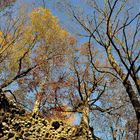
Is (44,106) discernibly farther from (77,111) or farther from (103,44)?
(103,44)

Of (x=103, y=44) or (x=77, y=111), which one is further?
(x=77, y=111)

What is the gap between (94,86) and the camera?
630 inches

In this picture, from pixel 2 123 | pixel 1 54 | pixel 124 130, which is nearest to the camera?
pixel 2 123

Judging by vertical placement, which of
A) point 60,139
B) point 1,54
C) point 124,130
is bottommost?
point 60,139

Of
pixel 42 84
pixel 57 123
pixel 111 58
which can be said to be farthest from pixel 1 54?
pixel 111 58

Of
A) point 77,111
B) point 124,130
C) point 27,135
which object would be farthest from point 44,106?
point 27,135

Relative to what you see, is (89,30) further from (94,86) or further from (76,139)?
(94,86)

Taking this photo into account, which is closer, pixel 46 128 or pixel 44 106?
pixel 46 128

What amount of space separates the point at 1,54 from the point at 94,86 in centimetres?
525

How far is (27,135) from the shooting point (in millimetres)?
9273

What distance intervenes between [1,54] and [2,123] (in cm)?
584

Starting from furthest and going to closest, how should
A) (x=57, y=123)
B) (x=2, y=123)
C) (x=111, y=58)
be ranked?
(x=57, y=123)
(x=111, y=58)
(x=2, y=123)

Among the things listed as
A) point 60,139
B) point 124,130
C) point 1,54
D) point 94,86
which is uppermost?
point 1,54

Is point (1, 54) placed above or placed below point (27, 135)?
above
